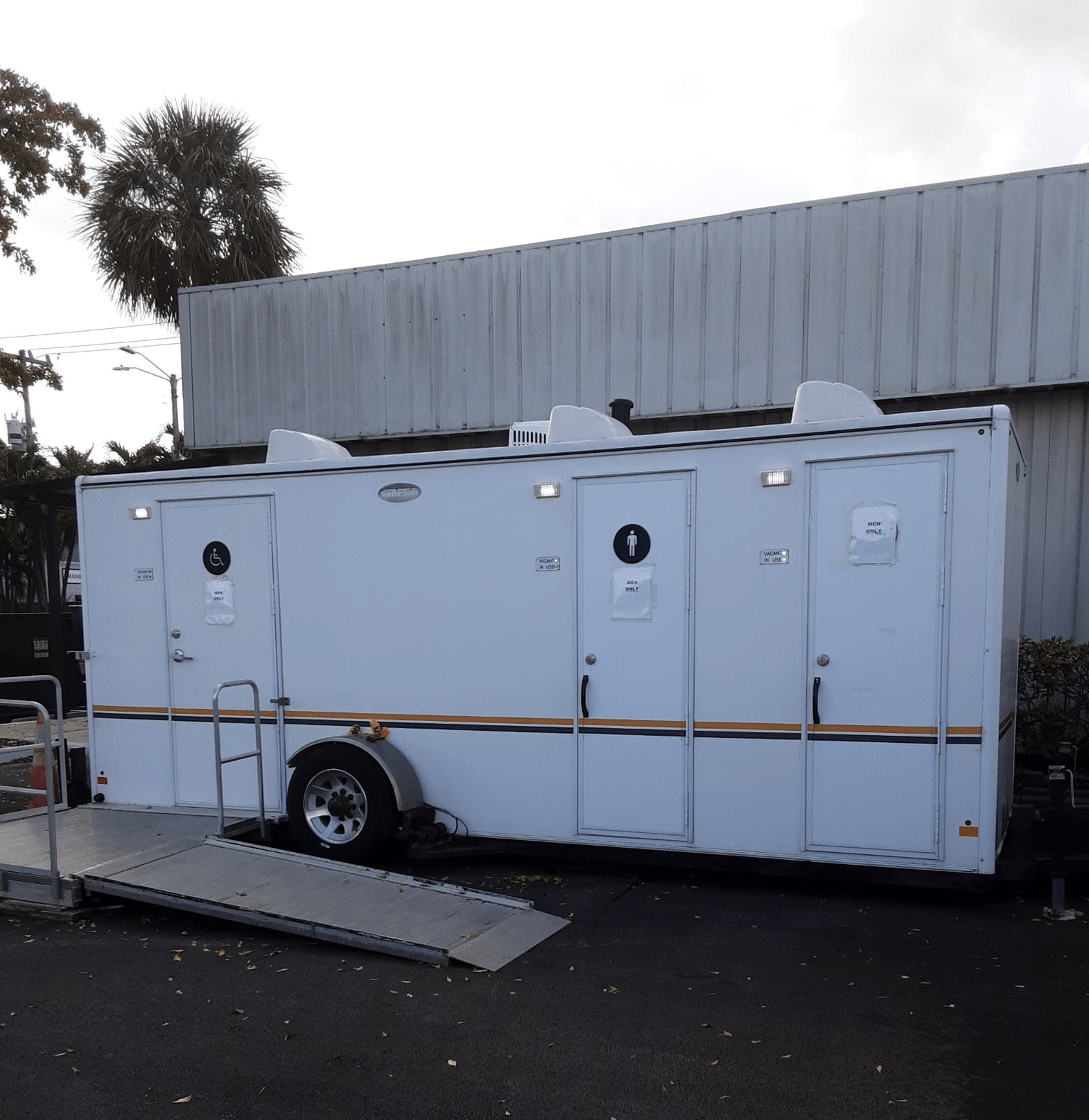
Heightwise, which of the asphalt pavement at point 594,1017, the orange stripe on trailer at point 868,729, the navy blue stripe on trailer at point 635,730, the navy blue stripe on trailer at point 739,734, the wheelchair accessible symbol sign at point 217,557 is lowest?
the asphalt pavement at point 594,1017

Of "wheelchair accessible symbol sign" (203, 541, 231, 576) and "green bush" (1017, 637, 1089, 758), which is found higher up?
"wheelchair accessible symbol sign" (203, 541, 231, 576)

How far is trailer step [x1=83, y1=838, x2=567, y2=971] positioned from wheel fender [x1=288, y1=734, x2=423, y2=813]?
0.59 m

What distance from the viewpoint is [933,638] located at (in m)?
5.09

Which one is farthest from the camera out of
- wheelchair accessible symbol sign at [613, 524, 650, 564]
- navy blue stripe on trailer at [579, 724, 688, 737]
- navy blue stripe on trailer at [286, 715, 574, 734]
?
navy blue stripe on trailer at [286, 715, 574, 734]

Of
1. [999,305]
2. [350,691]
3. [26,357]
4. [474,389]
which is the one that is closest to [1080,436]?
[999,305]

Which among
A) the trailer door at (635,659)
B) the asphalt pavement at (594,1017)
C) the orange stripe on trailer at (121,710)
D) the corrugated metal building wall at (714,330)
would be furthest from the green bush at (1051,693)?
the orange stripe on trailer at (121,710)

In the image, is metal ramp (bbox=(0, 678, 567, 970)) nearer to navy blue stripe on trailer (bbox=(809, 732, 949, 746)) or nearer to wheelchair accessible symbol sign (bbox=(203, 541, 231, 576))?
wheelchair accessible symbol sign (bbox=(203, 541, 231, 576))

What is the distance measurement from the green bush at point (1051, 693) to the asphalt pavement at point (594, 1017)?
2.37 m

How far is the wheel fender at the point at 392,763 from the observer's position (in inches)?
238

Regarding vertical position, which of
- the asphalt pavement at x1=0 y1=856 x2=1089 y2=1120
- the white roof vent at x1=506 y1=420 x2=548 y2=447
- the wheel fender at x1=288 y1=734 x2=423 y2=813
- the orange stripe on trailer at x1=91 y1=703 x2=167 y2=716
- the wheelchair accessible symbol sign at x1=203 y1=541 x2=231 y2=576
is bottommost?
the asphalt pavement at x1=0 y1=856 x2=1089 y2=1120

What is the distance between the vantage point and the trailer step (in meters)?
4.70

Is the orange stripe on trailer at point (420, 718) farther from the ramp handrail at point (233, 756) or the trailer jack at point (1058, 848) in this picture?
the trailer jack at point (1058, 848)

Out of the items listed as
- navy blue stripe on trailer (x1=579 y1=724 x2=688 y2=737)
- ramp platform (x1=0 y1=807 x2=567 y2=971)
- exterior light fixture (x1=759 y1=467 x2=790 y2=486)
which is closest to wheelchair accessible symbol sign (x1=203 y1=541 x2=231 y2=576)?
ramp platform (x1=0 y1=807 x2=567 y2=971)

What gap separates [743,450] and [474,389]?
19.2ft
